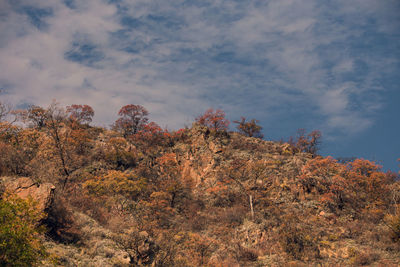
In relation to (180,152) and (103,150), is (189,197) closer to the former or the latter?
(180,152)

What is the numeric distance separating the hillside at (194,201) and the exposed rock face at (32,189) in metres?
0.06

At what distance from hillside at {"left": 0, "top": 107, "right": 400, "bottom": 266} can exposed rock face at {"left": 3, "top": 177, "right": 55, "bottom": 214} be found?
65mm

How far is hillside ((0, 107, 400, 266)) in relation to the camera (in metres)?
14.0

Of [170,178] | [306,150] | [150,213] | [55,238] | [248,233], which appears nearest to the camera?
[55,238]

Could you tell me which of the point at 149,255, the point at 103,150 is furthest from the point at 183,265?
the point at 103,150

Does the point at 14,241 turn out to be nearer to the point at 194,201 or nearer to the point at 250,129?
the point at 194,201

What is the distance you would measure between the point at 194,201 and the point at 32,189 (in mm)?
20862

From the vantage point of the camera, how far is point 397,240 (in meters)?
19.2

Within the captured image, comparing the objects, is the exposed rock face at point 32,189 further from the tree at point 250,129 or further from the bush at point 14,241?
A: the tree at point 250,129

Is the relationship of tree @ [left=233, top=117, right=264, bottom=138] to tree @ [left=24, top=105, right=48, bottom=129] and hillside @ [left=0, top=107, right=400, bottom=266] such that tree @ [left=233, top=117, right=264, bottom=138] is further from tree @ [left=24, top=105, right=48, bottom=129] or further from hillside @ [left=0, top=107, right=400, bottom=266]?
tree @ [left=24, top=105, right=48, bottom=129]

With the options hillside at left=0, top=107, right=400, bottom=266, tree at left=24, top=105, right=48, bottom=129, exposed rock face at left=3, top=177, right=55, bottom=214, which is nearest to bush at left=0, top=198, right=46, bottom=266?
hillside at left=0, top=107, right=400, bottom=266

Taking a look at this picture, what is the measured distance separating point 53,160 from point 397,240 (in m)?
36.4

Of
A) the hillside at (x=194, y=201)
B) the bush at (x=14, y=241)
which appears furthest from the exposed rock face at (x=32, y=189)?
the bush at (x=14, y=241)

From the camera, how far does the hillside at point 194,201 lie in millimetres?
14031
